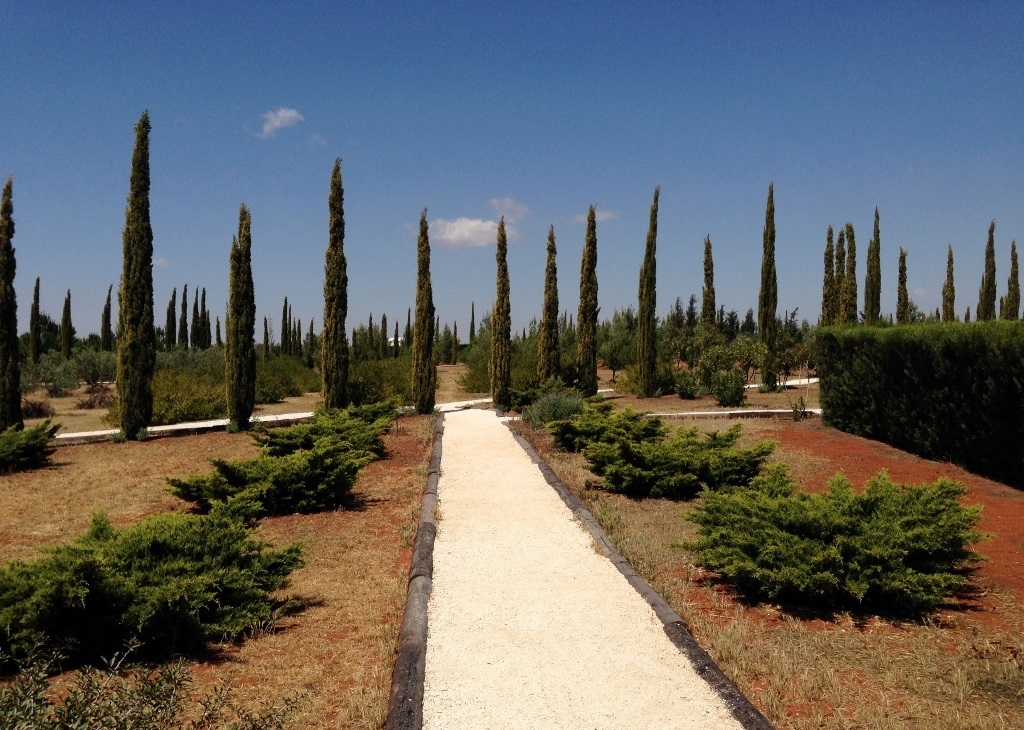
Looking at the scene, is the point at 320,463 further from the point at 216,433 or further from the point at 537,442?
the point at 216,433

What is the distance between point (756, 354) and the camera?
31.5 metres

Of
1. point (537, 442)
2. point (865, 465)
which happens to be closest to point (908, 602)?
point (865, 465)

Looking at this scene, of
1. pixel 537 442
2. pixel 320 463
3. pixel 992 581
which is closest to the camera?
pixel 992 581

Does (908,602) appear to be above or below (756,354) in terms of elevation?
below

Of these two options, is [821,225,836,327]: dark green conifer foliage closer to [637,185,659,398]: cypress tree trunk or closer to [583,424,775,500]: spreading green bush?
[637,185,659,398]: cypress tree trunk

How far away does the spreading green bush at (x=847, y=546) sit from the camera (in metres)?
5.70

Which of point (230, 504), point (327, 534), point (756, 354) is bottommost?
point (327, 534)

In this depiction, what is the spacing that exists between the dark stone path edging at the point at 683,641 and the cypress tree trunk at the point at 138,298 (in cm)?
1516

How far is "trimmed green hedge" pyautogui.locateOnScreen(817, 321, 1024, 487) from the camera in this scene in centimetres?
1168

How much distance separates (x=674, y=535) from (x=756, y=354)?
2535cm

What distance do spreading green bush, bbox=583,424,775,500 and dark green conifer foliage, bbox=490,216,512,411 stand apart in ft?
50.7

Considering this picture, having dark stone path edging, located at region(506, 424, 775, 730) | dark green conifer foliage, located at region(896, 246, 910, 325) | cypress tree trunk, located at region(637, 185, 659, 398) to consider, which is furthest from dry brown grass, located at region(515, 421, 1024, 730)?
dark green conifer foliage, located at region(896, 246, 910, 325)

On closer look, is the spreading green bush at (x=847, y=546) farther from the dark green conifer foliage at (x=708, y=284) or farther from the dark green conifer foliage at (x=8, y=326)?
the dark green conifer foliage at (x=708, y=284)

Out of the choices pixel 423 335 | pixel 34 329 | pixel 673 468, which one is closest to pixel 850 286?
pixel 423 335
